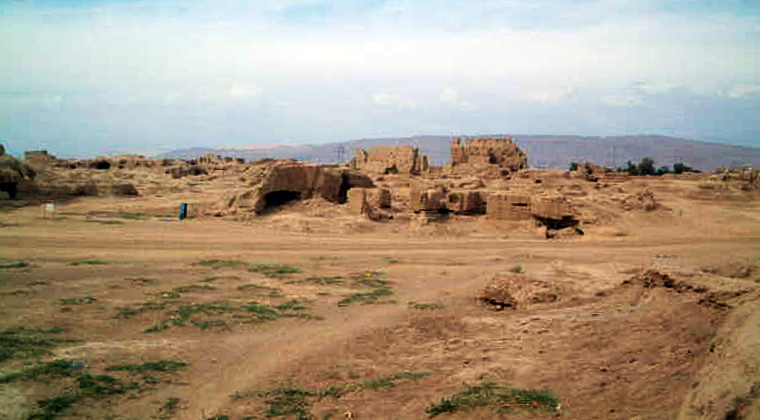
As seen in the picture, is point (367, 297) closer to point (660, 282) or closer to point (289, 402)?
point (660, 282)

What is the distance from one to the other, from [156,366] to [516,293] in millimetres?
5681

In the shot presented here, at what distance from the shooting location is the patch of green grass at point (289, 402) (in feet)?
18.0

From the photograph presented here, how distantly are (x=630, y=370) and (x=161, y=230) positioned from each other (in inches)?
623

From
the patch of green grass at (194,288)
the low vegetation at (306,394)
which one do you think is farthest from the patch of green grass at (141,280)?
the low vegetation at (306,394)

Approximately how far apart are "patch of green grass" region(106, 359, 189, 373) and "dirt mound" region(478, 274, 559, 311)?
5.11 metres

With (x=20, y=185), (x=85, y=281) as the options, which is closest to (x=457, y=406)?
(x=85, y=281)

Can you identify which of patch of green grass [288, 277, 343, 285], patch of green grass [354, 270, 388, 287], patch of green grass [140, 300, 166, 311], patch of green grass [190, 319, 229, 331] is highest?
patch of green grass [140, 300, 166, 311]

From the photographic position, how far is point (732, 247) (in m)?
17.6

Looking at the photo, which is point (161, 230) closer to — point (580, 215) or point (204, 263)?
point (204, 263)

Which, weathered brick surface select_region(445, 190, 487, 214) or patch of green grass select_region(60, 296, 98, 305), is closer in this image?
patch of green grass select_region(60, 296, 98, 305)

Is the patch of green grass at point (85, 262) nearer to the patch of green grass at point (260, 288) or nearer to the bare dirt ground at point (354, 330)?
the bare dirt ground at point (354, 330)

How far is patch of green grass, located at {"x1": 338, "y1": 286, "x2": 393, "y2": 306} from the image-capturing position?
1045 cm

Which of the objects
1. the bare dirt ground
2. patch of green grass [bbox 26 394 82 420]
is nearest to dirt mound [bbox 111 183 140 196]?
the bare dirt ground

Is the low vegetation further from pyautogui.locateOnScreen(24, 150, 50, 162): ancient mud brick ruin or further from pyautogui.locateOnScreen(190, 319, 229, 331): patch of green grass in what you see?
pyautogui.locateOnScreen(24, 150, 50, 162): ancient mud brick ruin
